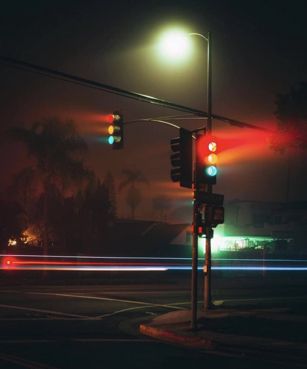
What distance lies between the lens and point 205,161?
57.7 feet

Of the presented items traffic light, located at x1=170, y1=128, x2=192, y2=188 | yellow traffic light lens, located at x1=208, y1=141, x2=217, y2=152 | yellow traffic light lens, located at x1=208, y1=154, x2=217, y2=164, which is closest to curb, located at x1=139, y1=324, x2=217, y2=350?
traffic light, located at x1=170, y1=128, x2=192, y2=188

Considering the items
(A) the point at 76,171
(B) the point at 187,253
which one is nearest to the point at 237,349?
(A) the point at 76,171

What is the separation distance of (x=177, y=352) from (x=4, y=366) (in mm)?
4099

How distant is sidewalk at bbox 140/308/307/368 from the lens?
1447 centimetres

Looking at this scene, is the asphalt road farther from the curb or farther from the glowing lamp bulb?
the glowing lamp bulb

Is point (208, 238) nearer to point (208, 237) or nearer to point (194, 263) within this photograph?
point (208, 237)

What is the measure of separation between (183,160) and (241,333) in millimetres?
4518

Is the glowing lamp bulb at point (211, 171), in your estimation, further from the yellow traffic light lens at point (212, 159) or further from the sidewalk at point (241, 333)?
the sidewalk at point (241, 333)

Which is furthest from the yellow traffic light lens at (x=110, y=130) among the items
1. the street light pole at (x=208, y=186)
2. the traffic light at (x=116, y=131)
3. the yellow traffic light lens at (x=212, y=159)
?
the yellow traffic light lens at (x=212, y=159)

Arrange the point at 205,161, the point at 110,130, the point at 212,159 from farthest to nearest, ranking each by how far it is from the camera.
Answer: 1. the point at 110,130
2. the point at 212,159
3. the point at 205,161

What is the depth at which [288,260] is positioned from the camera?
53594 millimetres

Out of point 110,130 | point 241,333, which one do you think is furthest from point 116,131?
point 241,333

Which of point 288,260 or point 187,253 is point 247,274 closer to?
point 288,260

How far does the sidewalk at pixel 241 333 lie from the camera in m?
14.5
